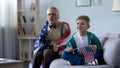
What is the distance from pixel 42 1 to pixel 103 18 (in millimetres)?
1373

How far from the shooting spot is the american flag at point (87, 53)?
104 inches

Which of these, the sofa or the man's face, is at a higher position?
the man's face

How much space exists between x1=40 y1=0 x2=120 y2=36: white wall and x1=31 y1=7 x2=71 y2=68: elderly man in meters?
1.11

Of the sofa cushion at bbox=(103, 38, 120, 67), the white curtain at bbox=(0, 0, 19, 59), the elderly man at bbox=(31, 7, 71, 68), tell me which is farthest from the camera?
the white curtain at bbox=(0, 0, 19, 59)

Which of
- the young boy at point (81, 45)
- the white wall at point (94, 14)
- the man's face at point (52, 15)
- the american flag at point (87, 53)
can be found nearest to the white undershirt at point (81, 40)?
the young boy at point (81, 45)

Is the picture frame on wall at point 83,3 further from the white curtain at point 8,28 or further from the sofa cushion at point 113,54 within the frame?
the sofa cushion at point 113,54

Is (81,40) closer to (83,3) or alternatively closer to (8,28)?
(83,3)

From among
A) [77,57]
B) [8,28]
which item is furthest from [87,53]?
[8,28]

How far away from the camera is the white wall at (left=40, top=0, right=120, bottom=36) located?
13.7ft

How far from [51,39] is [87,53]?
30.0 inches

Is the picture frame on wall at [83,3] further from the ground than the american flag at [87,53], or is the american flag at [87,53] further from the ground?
the picture frame on wall at [83,3]

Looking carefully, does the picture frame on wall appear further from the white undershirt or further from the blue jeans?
the blue jeans

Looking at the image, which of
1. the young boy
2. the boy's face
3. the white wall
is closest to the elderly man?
the young boy

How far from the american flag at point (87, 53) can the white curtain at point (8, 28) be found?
2.37 m
